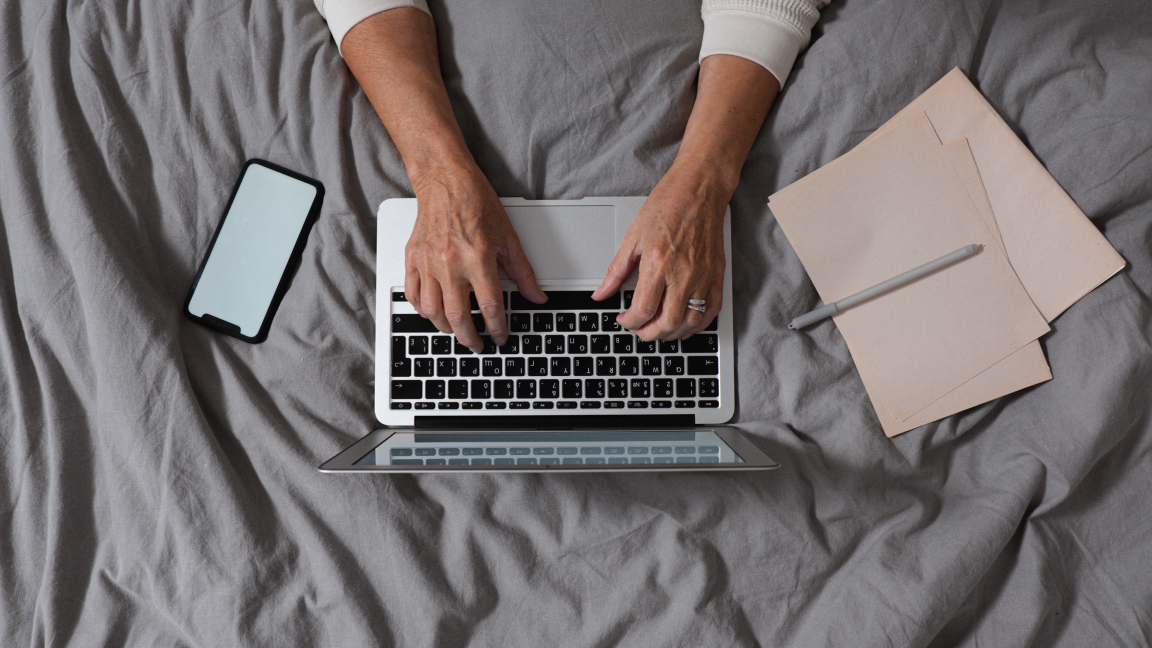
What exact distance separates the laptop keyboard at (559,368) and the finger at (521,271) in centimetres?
2

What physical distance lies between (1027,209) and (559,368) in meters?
0.53

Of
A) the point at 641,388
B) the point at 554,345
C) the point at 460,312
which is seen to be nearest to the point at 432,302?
the point at 460,312

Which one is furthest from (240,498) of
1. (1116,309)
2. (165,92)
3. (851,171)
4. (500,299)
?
(1116,309)

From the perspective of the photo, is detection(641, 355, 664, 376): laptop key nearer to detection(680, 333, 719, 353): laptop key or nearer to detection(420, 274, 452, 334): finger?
detection(680, 333, 719, 353): laptop key

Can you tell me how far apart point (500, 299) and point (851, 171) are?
1.40 feet

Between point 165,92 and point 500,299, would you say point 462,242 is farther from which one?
point 165,92

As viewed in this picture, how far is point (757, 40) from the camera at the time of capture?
0.73m

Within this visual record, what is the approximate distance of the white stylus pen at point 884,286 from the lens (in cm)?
67

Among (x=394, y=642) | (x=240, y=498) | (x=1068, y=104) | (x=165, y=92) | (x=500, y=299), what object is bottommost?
(x=394, y=642)

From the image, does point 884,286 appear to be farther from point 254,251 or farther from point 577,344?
point 254,251

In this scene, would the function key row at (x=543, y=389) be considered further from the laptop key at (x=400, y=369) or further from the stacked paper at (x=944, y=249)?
the stacked paper at (x=944, y=249)

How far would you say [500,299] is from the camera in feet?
2.15

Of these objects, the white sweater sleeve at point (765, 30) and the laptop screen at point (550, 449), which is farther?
the white sweater sleeve at point (765, 30)

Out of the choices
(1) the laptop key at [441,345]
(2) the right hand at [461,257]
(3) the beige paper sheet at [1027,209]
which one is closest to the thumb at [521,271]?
(2) the right hand at [461,257]
